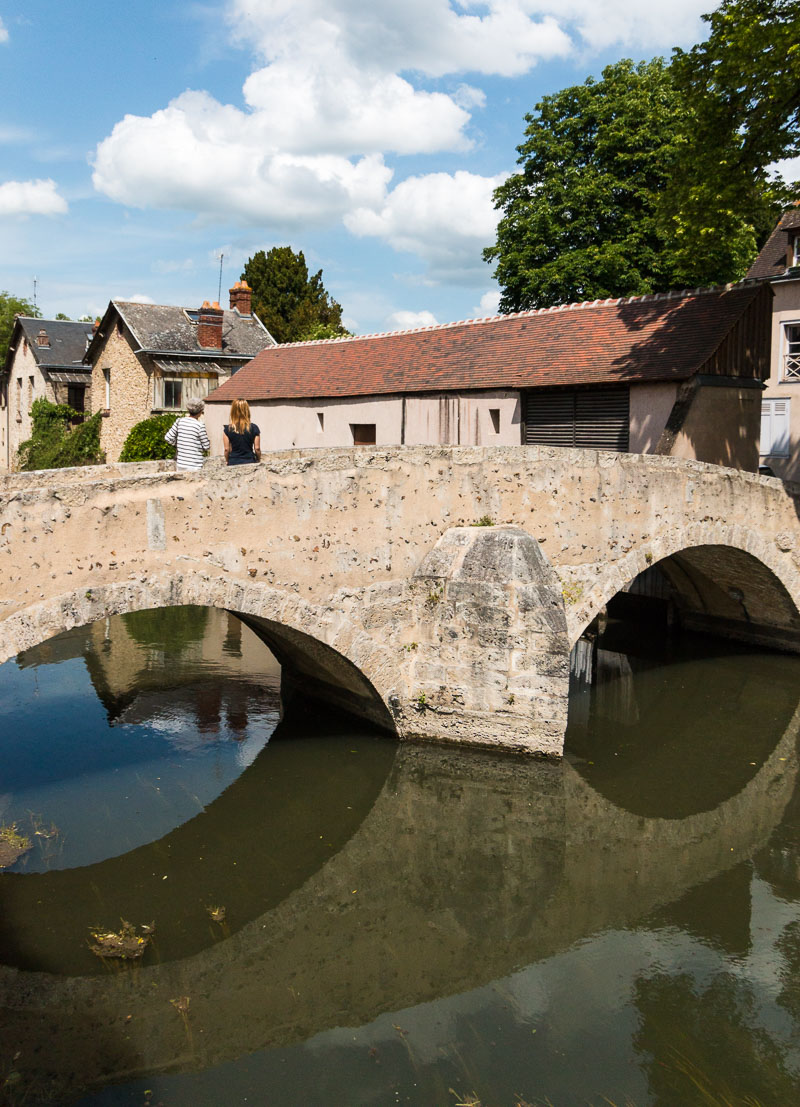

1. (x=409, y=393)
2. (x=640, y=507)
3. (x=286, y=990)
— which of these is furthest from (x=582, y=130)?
(x=286, y=990)

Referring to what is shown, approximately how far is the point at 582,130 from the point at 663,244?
387 cm

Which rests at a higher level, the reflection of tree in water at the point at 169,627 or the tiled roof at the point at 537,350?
the tiled roof at the point at 537,350

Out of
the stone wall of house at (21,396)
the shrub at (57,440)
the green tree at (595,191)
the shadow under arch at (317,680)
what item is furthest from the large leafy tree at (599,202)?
the stone wall of house at (21,396)

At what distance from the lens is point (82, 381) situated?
111 feet

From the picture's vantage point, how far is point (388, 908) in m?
6.84

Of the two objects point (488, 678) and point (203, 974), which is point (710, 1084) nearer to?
point (203, 974)

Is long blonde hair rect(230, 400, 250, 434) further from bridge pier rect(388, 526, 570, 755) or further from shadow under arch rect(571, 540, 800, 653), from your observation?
shadow under arch rect(571, 540, 800, 653)

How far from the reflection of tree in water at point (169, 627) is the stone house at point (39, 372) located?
18.8 metres

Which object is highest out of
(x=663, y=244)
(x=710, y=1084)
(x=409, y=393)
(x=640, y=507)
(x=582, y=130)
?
(x=582, y=130)

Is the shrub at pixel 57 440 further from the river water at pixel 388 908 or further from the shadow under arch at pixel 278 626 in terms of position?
the shadow under arch at pixel 278 626

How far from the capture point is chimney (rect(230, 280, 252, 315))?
32.1 metres

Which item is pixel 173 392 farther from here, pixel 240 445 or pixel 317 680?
pixel 240 445

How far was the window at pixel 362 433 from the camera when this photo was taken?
1986cm

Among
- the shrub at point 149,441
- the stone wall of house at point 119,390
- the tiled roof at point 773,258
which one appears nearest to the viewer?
the tiled roof at point 773,258
